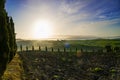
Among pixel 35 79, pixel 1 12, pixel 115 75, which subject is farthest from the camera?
pixel 115 75

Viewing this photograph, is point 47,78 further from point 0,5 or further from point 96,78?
point 0,5

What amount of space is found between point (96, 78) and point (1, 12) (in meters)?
15.7

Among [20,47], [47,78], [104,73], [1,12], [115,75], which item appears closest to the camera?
[1,12]

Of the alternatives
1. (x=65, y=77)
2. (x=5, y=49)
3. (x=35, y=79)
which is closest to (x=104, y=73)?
(x=65, y=77)

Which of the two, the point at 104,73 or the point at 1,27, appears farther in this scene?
the point at 104,73

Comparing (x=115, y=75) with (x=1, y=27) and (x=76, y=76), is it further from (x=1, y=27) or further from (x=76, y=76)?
(x=1, y=27)

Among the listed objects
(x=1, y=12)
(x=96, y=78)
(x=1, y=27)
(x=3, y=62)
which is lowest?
(x=96, y=78)

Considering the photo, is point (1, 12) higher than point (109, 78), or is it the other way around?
point (1, 12)

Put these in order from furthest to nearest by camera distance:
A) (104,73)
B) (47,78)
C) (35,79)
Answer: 1. (104,73)
2. (47,78)
3. (35,79)

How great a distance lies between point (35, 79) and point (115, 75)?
10.2 m

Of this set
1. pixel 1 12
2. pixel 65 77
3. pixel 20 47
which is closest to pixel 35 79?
pixel 65 77

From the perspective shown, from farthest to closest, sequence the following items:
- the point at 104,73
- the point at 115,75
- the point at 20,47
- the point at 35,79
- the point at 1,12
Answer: the point at 20,47 → the point at 104,73 → the point at 115,75 → the point at 35,79 → the point at 1,12

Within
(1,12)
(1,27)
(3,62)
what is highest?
(1,12)

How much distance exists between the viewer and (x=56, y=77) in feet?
92.0
